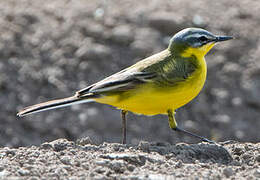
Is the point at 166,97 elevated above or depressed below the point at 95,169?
above

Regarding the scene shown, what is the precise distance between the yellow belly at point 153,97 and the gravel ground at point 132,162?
2.28 ft

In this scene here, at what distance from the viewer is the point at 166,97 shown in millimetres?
8109

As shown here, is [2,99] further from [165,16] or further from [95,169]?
[95,169]

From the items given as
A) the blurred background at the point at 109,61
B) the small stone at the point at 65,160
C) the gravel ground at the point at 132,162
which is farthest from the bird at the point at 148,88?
the blurred background at the point at 109,61

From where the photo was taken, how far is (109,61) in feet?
43.7

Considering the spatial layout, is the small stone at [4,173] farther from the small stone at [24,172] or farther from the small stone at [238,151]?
the small stone at [238,151]

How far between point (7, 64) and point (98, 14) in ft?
8.46

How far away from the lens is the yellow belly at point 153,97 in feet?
26.3

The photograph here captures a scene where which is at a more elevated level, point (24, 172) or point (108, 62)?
point (108, 62)

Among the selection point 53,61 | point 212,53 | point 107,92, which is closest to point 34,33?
point 53,61

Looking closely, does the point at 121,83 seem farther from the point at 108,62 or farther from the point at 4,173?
the point at 108,62

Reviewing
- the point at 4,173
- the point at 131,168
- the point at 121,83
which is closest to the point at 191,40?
the point at 121,83

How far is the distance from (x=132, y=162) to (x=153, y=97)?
1603mm

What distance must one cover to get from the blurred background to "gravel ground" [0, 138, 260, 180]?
186 inches
